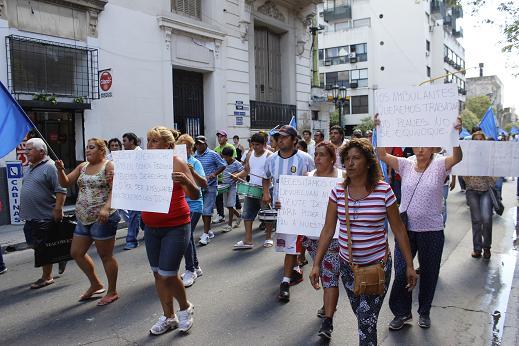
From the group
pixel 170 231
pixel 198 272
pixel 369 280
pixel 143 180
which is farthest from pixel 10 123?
pixel 369 280

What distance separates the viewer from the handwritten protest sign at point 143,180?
397cm

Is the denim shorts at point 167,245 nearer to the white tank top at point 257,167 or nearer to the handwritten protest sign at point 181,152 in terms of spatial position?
the handwritten protest sign at point 181,152

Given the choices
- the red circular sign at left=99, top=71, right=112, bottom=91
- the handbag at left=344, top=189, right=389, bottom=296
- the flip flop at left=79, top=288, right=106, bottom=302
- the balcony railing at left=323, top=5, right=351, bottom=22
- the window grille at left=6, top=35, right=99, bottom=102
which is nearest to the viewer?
the handbag at left=344, top=189, right=389, bottom=296

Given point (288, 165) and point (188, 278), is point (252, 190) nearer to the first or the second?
point (288, 165)

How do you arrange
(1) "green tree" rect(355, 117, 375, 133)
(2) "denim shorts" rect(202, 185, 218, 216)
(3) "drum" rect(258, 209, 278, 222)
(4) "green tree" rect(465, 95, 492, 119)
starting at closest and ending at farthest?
(3) "drum" rect(258, 209, 278, 222)
(2) "denim shorts" rect(202, 185, 218, 216)
(1) "green tree" rect(355, 117, 375, 133)
(4) "green tree" rect(465, 95, 492, 119)

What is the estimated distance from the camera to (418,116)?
13.4ft

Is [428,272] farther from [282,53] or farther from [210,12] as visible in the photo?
[282,53]

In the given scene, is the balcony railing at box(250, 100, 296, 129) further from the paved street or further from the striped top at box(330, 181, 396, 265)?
the striped top at box(330, 181, 396, 265)

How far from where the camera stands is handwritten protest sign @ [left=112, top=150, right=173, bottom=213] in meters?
3.97

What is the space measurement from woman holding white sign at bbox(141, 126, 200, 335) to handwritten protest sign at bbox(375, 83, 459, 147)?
6.03 feet

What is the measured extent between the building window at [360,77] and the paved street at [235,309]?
46492 mm

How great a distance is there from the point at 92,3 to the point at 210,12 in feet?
17.7

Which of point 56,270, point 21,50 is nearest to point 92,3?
point 21,50

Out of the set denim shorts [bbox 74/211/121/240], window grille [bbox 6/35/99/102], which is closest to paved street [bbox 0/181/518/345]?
denim shorts [bbox 74/211/121/240]
